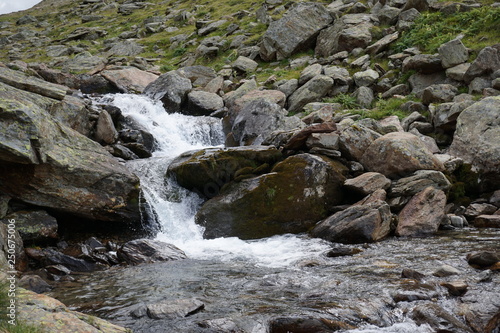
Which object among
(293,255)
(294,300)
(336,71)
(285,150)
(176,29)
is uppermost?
(176,29)

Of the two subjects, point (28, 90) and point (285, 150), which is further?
point (28, 90)

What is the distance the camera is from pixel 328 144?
1855 cm

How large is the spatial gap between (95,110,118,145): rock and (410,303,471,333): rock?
1899cm

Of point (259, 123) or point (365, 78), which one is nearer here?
point (259, 123)

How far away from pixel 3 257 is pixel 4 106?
18.2 feet

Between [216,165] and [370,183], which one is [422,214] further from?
[216,165]

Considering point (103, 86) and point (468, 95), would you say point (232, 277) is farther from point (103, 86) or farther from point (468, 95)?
point (103, 86)

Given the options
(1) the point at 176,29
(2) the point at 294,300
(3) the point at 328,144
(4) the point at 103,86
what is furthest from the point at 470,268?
(1) the point at 176,29

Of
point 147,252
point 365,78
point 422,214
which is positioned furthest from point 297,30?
point 147,252

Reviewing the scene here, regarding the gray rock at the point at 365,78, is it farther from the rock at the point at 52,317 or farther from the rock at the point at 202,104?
the rock at the point at 52,317

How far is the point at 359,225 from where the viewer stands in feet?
48.4

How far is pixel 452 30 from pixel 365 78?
26.7 ft

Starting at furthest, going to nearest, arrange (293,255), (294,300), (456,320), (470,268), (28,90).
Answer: (28,90) → (293,255) → (470,268) → (294,300) → (456,320)

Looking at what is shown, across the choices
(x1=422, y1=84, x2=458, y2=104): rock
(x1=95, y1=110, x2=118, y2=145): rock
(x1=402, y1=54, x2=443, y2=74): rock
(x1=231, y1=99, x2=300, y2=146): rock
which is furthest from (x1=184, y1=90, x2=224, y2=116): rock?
(x1=422, y1=84, x2=458, y2=104): rock
